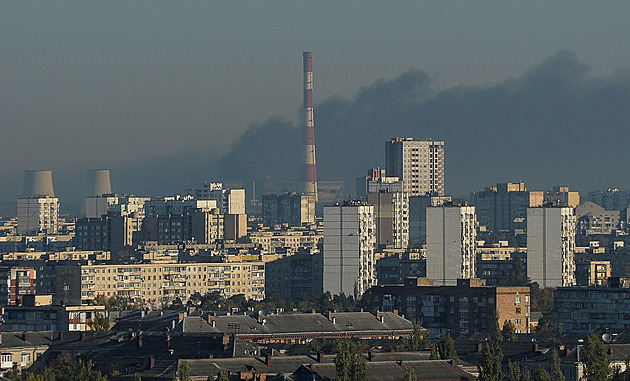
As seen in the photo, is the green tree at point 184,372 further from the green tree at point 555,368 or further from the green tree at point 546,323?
the green tree at point 546,323

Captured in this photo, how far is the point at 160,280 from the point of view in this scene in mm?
146500

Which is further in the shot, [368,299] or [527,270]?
[527,270]

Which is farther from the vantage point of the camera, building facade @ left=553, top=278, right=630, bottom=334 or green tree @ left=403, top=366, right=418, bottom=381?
building facade @ left=553, top=278, right=630, bottom=334

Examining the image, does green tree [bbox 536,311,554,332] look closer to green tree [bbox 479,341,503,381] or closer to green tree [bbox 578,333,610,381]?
green tree [bbox 578,333,610,381]

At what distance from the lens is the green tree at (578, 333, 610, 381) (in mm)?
63344

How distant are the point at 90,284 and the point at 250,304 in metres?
24.2

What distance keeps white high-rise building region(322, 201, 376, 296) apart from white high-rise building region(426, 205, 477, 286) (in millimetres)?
4117

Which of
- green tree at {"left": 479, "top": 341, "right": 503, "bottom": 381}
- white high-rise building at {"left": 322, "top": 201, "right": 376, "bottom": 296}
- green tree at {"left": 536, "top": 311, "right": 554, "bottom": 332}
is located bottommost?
green tree at {"left": 536, "top": 311, "right": 554, "bottom": 332}

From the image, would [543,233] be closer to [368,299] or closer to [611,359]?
[368,299]

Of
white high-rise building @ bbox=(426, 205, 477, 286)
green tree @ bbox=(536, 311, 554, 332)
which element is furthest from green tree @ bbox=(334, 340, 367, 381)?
white high-rise building @ bbox=(426, 205, 477, 286)

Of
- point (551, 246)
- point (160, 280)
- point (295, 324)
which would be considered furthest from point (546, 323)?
point (160, 280)

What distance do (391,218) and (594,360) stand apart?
390 ft

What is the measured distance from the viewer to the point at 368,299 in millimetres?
112562

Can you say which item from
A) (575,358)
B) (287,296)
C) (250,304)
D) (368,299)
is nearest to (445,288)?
(368,299)
